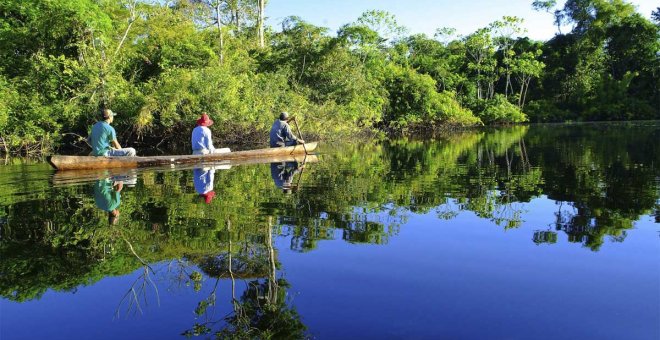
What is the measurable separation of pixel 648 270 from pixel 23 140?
20626 millimetres

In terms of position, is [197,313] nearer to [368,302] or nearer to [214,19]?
[368,302]

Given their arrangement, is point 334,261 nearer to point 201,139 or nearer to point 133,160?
point 133,160

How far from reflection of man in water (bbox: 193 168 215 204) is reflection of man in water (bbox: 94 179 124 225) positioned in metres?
1.34

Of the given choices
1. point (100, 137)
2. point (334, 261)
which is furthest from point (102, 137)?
point (334, 261)

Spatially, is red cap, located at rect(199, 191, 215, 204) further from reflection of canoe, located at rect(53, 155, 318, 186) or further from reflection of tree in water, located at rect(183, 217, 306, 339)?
reflection of canoe, located at rect(53, 155, 318, 186)

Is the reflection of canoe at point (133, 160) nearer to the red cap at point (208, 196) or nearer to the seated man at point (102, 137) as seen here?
the seated man at point (102, 137)

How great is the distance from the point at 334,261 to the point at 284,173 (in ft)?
22.7

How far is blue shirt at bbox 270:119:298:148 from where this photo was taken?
52.3 feet

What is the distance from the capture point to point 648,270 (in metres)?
4.70

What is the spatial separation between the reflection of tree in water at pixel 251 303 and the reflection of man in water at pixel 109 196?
2.46 meters

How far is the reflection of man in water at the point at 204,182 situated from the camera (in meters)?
8.81

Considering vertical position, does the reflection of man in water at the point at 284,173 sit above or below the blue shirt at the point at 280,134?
below

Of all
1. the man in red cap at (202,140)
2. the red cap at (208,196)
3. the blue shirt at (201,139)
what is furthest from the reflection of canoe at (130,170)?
the red cap at (208,196)

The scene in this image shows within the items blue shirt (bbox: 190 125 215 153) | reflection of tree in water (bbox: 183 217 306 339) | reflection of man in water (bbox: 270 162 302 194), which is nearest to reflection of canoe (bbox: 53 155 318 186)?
blue shirt (bbox: 190 125 215 153)
